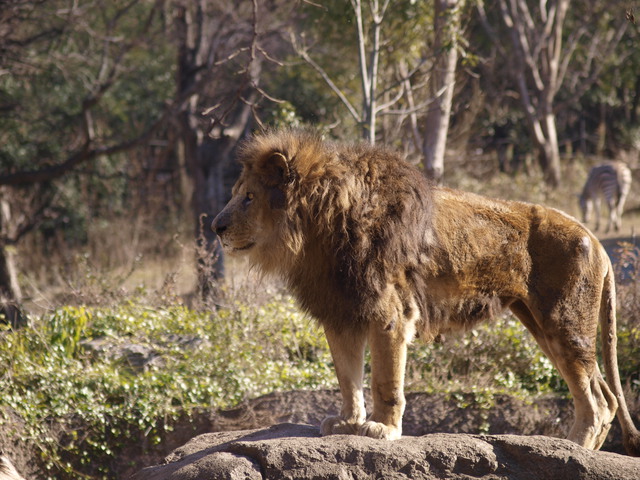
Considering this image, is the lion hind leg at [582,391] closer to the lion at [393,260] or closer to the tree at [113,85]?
the lion at [393,260]

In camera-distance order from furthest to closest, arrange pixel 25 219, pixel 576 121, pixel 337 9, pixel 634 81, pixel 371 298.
Result: pixel 576 121, pixel 634 81, pixel 25 219, pixel 337 9, pixel 371 298

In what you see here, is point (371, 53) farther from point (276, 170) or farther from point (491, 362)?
point (276, 170)

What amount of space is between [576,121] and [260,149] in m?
20.1

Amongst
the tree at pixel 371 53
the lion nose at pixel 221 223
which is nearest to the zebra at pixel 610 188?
the tree at pixel 371 53

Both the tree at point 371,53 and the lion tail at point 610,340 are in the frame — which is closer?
the lion tail at point 610,340

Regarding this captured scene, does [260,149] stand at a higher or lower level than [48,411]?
higher

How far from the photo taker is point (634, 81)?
20.9 meters

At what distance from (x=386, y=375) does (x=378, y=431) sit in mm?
298

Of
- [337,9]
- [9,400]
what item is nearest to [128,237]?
[337,9]

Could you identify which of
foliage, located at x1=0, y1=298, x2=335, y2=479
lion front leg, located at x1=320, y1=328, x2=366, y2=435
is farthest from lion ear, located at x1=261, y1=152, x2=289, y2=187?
foliage, located at x1=0, y1=298, x2=335, y2=479

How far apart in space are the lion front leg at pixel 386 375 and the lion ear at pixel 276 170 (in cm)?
93

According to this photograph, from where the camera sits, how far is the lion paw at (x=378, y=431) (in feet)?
13.8

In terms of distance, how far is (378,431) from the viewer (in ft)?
13.8

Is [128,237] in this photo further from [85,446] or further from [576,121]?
[576,121]
